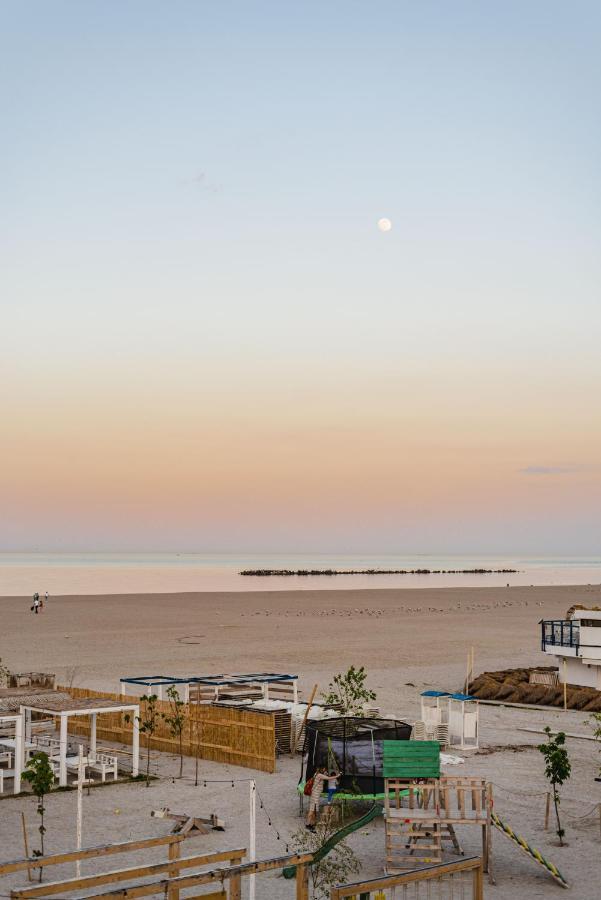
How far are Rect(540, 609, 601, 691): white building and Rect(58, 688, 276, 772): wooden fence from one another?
1388cm

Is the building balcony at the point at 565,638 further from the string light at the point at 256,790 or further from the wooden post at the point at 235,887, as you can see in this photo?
the wooden post at the point at 235,887

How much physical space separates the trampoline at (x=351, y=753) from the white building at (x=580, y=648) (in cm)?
1505

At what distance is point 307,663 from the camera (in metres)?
47.1

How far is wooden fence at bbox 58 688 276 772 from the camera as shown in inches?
969

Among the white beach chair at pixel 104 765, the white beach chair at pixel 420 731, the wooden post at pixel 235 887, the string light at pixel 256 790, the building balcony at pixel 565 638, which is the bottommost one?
the string light at pixel 256 790

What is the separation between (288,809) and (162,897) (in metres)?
5.85

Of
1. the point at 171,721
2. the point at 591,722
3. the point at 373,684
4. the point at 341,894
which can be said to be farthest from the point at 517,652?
the point at 341,894

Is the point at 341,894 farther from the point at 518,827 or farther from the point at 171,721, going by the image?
the point at 171,721

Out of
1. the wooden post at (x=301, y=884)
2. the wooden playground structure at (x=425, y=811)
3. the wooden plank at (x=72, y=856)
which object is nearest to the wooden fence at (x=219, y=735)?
the wooden playground structure at (x=425, y=811)

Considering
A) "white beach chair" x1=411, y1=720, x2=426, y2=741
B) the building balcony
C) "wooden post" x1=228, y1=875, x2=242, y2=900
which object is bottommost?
"white beach chair" x1=411, y1=720, x2=426, y2=741

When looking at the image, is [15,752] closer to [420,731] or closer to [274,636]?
[420,731]

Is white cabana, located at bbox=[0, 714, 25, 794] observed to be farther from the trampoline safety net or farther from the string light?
the trampoline safety net

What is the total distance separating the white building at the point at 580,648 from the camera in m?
35.5

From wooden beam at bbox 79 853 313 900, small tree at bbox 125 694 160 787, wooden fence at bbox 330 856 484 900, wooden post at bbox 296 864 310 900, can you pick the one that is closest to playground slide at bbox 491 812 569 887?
wooden fence at bbox 330 856 484 900
